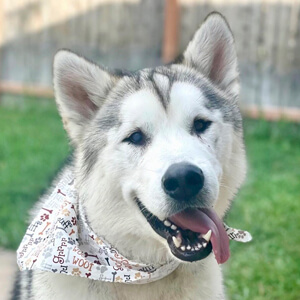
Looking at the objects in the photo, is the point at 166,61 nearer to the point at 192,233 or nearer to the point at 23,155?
the point at 23,155

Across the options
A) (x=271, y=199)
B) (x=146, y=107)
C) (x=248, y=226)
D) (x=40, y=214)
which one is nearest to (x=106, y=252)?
(x=40, y=214)

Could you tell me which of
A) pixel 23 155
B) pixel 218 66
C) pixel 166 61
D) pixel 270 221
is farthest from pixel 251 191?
pixel 166 61

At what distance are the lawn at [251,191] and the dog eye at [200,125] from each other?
50.1 inches

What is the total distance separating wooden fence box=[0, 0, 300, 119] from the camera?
7.74m

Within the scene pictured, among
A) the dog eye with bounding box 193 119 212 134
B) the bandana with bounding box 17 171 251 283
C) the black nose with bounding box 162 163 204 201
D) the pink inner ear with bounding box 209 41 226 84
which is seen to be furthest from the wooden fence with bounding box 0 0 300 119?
the black nose with bounding box 162 163 204 201

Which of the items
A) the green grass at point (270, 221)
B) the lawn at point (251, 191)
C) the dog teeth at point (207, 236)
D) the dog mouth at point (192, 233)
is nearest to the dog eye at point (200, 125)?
the dog mouth at point (192, 233)

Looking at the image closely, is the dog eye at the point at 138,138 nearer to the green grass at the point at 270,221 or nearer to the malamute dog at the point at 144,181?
the malamute dog at the point at 144,181

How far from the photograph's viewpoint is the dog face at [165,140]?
249cm

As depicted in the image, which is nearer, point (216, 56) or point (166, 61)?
point (216, 56)

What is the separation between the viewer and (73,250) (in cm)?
280

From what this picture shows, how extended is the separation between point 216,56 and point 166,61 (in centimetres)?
536

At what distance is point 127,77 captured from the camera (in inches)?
116

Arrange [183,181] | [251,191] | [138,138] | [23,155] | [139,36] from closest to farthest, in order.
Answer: [183,181]
[138,138]
[251,191]
[23,155]
[139,36]

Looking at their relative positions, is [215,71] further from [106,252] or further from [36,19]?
[36,19]
